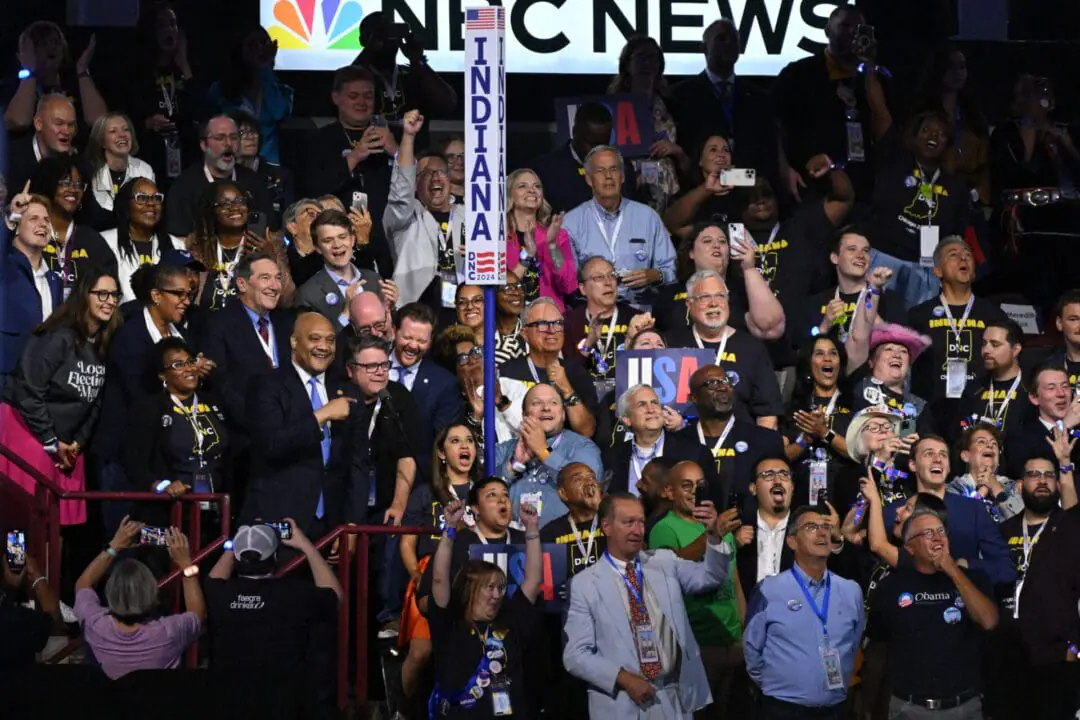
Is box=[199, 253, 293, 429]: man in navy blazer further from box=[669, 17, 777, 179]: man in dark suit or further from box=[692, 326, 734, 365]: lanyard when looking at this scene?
box=[669, 17, 777, 179]: man in dark suit

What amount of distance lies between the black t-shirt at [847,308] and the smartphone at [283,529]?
4.05 metres

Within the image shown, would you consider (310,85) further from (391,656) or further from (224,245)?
(391,656)

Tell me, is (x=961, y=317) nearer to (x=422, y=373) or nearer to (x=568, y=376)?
(x=568, y=376)

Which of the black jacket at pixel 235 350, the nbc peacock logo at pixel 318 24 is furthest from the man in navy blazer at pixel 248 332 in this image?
the nbc peacock logo at pixel 318 24

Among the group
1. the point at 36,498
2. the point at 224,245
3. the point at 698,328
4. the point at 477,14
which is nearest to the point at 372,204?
the point at 224,245

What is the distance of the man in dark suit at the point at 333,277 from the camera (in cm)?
1179

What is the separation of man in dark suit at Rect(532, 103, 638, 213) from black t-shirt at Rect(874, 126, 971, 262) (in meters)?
1.74

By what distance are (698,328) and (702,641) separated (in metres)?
2.26

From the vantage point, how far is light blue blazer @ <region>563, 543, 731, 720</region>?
9.40 meters

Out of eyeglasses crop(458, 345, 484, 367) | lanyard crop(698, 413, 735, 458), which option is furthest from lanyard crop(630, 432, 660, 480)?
eyeglasses crop(458, 345, 484, 367)

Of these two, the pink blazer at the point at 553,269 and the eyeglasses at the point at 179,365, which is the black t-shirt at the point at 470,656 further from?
the pink blazer at the point at 553,269

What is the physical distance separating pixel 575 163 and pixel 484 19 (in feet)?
15.0

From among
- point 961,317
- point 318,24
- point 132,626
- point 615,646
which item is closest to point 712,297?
point 961,317

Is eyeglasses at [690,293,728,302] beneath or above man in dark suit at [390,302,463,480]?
above
